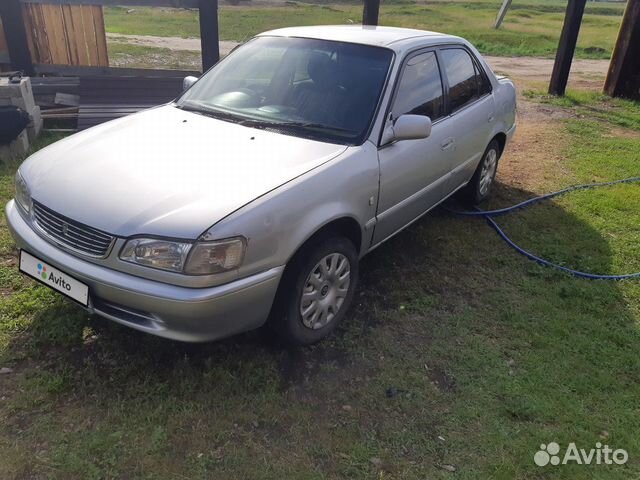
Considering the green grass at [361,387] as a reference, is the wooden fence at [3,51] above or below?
above

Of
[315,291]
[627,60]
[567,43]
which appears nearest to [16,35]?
[315,291]

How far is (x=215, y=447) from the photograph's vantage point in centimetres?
245

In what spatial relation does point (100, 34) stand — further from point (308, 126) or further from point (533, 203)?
point (533, 203)

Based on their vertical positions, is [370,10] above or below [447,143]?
above

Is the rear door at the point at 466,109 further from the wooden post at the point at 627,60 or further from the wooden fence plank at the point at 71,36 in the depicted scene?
the wooden post at the point at 627,60

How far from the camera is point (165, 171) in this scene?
2766 mm

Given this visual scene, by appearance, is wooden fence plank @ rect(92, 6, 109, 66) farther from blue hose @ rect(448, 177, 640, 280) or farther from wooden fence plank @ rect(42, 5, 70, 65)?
blue hose @ rect(448, 177, 640, 280)

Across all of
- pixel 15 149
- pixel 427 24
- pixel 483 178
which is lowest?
pixel 427 24

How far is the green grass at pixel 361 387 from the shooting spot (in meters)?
2.42

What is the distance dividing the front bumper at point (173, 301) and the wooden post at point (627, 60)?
1020cm

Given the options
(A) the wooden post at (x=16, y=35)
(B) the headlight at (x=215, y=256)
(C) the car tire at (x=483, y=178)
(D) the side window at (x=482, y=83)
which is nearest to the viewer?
(B) the headlight at (x=215, y=256)

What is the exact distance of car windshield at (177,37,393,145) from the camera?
10.8ft

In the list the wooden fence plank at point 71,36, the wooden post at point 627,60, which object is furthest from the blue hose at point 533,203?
the wooden fence plank at point 71,36

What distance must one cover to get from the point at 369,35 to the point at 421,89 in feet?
1.82
